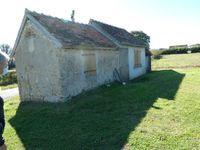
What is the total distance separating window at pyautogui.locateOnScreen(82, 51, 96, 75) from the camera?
13.2m

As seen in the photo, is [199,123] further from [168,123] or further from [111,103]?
[111,103]

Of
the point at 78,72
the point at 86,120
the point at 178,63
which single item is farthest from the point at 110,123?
the point at 178,63

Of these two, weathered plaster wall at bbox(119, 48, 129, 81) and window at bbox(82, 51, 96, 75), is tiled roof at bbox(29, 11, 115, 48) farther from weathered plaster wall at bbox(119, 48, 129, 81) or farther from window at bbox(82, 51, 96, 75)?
weathered plaster wall at bbox(119, 48, 129, 81)

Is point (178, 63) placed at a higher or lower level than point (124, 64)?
lower

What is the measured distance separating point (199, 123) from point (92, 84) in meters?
7.40

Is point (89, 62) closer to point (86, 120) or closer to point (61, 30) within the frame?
point (61, 30)

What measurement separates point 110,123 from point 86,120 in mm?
926

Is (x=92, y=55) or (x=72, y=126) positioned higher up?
(x=92, y=55)

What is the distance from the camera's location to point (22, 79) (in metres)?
12.7

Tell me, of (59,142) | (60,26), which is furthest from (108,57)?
(59,142)

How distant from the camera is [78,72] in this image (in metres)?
12.4

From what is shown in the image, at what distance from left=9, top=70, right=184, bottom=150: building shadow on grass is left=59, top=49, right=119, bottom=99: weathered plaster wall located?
1.79ft

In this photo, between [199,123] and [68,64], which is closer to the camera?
[199,123]

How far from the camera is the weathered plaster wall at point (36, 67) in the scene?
11.4 metres
